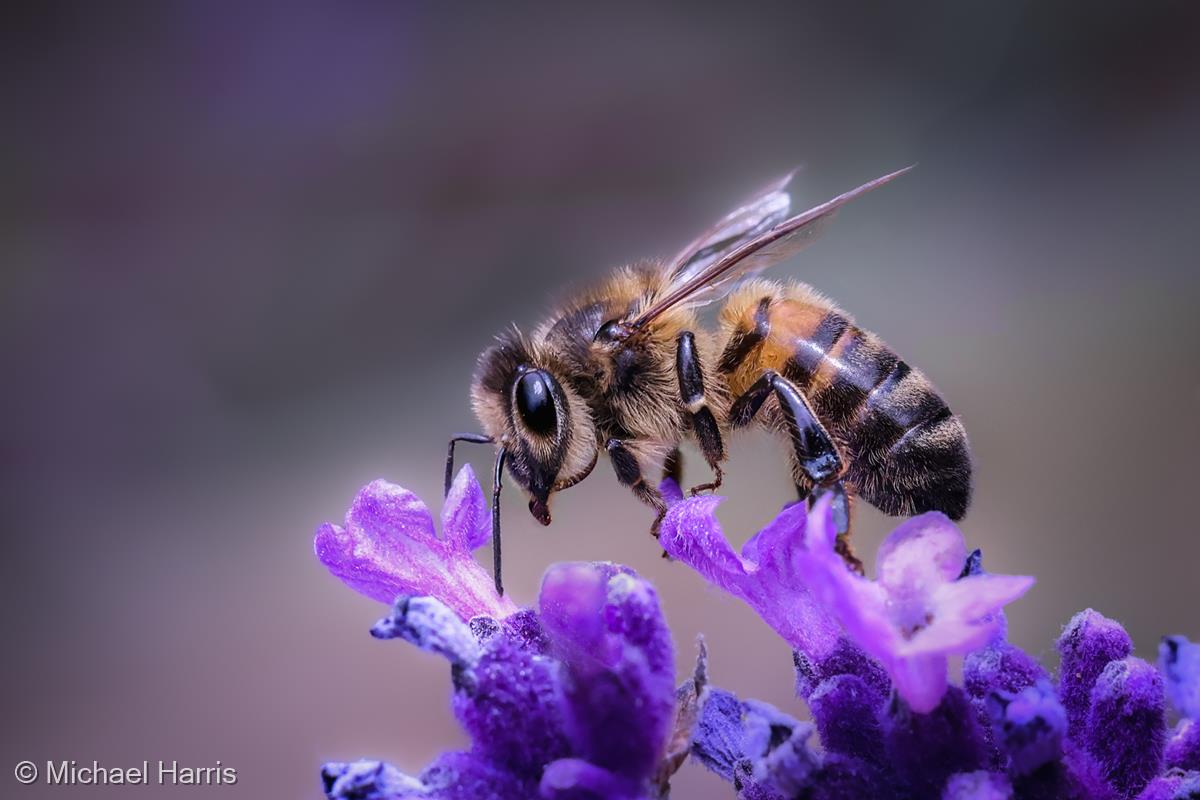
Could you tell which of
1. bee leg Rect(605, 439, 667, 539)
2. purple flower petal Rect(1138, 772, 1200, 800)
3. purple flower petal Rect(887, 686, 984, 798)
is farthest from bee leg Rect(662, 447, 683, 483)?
purple flower petal Rect(1138, 772, 1200, 800)

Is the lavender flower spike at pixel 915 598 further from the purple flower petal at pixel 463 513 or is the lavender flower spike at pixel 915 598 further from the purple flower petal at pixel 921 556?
the purple flower petal at pixel 463 513

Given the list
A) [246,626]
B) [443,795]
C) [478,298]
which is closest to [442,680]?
[246,626]

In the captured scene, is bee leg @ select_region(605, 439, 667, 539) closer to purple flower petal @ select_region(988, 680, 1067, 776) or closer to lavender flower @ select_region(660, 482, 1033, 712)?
lavender flower @ select_region(660, 482, 1033, 712)

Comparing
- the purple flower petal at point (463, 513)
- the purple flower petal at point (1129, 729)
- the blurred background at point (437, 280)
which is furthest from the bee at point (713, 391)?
the blurred background at point (437, 280)

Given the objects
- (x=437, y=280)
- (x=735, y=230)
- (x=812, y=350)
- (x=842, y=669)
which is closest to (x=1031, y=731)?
(x=842, y=669)

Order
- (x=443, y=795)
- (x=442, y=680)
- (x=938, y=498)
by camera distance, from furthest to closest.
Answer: (x=442, y=680) < (x=938, y=498) < (x=443, y=795)

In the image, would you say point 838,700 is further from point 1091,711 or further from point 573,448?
point 573,448
